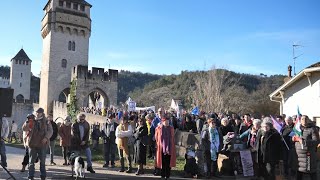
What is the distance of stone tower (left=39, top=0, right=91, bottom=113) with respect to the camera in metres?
Answer: 48.4

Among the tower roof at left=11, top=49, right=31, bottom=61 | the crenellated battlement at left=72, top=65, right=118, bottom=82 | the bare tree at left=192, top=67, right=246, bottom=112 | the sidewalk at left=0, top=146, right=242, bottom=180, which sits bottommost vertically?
the sidewalk at left=0, top=146, right=242, bottom=180

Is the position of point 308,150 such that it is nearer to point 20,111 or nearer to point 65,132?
point 65,132

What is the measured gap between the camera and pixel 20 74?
3743 inches

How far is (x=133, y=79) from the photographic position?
148m

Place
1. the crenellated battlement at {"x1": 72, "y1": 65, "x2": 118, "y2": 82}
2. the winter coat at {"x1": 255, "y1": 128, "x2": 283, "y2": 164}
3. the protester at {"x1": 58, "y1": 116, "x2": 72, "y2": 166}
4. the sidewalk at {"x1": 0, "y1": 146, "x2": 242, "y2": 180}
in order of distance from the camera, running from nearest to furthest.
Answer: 1. the winter coat at {"x1": 255, "y1": 128, "x2": 283, "y2": 164}
2. the sidewalk at {"x1": 0, "y1": 146, "x2": 242, "y2": 180}
3. the protester at {"x1": 58, "y1": 116, "x2": 72, "y2": 166}
4. the crenellated battlement at {"x1": 72, "y1": 65, "x2": 118, "y2": 82}

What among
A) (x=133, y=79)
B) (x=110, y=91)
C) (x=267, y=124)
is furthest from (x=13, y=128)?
(x=133, y=79)

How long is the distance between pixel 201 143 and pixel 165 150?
5.21 feet

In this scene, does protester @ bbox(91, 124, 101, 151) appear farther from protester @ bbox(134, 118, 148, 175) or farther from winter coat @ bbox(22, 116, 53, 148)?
winter coat @ bbox(22, 116, 53, 148)

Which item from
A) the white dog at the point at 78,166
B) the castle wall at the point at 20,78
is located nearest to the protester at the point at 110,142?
the white dog at the point at 78,166

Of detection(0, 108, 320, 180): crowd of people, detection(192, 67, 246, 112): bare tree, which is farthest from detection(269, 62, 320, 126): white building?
detection(192, 67, 246, 112): bare tree

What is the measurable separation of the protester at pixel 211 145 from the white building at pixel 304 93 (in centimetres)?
934

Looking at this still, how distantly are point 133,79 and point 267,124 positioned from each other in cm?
13949

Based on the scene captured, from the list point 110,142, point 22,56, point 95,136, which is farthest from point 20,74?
point 110,142

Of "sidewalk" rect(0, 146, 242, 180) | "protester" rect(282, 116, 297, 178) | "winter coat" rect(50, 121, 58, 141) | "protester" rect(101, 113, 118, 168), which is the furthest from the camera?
"winter coat" rect(50, 121, 58, 141)
